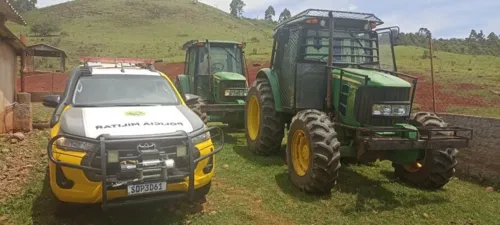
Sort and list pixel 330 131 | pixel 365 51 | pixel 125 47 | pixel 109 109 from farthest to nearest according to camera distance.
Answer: pixel 125 47 < pixel 365 51 < pixel 330 131 < pixel 109 109

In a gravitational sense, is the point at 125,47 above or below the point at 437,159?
above

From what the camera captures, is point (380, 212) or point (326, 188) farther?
point (326, 188)

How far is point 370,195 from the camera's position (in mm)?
5723

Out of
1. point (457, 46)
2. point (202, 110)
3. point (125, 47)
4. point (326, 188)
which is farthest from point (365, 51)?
point (457, 46)

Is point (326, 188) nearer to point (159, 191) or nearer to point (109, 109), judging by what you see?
point (159, 191)

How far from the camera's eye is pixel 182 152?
436 cm

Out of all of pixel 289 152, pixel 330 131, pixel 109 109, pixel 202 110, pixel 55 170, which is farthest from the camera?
pixel 202 110

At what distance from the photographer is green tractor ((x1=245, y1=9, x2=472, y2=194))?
17.5 ft

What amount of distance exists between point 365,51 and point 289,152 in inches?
91.3

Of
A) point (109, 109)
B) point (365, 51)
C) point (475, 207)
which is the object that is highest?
point (365, 51)

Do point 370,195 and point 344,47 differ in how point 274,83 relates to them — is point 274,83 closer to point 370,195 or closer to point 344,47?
point 344,47

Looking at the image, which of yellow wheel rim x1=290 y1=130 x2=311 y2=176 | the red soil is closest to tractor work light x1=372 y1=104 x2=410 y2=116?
yellow wheel rim x1=290 y1=130 x2=311 y2=176

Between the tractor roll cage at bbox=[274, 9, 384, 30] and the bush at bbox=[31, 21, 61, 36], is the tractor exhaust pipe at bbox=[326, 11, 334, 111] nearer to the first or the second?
the tractor roll cage at bbox=[274, 9, 384, 30]

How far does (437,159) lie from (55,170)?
4.96m
